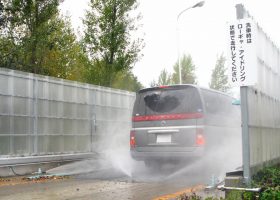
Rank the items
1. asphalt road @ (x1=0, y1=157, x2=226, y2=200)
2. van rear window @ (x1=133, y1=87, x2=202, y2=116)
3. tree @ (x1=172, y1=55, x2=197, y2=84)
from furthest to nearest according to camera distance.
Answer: tree @ (x1=172, y1=55, x2=197, y2=84), van rear window @ (x1=133, y1=87, x2=202, y2=116), asphalt road @ (x1=0, y1=157, x2=226, y2=200)

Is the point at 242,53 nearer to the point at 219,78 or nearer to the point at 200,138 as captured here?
the point at 200,138

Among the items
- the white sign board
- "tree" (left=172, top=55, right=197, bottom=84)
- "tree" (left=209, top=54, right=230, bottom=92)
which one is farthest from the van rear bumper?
"tree" (left=209, top=54, right=230, bottom=92)

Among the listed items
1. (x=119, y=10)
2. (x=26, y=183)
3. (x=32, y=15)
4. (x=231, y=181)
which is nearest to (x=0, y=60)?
(x=32, y=15)

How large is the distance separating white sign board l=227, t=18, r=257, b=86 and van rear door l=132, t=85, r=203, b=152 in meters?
3.65

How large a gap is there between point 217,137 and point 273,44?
2.86 m

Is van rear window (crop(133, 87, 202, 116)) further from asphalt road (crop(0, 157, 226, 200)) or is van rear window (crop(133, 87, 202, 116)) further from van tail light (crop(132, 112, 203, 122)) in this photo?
asphalt road (crop(0, 157, 226, 200))

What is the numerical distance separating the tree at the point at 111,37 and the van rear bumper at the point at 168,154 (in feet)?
39.3

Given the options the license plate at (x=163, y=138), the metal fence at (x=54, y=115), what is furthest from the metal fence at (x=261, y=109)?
the metal fence at (x=54, y=115)

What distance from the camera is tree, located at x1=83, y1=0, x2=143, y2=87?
2247cm

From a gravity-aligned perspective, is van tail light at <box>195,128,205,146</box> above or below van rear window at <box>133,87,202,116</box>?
below

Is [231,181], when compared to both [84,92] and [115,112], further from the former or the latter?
[115,112]

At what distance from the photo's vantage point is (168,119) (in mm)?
10719

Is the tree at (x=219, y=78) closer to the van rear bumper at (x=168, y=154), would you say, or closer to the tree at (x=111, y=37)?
the tree at (x=111, y=37)

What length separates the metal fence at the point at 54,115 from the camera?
11.6 m
